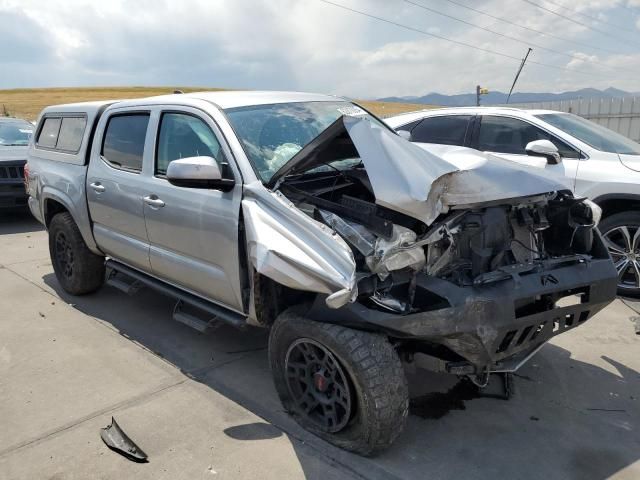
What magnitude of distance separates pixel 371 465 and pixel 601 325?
2.89 m

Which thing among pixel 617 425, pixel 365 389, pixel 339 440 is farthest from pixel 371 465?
pixel 617 425

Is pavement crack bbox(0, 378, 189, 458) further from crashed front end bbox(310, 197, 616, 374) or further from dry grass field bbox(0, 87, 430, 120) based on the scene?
dry grass field bbox(0, 87, 430, 120)

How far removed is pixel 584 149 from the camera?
5.55 m

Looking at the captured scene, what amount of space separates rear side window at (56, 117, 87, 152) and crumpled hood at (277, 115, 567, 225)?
2.79m

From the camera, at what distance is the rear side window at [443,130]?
6.36 m

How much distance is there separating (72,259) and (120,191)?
4.81ft

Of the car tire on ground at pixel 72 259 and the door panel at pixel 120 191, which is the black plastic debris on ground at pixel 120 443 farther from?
the car tire on ground at pixel 72 259

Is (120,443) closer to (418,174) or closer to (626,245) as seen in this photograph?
(418,174)

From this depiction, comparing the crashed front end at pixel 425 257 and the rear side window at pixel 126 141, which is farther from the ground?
the rear side window at pixel 126 141

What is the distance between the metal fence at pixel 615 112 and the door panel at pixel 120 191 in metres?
7.63

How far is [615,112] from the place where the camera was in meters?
10.2

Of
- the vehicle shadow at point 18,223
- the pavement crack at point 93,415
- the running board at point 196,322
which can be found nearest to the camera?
the pavement crack at point 93,415

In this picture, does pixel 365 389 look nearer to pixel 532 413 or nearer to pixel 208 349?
pixel 532 413

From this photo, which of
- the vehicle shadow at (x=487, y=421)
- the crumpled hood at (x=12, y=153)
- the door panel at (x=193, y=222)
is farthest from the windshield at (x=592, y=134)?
the crumpled hood at (x=12, y=153)
